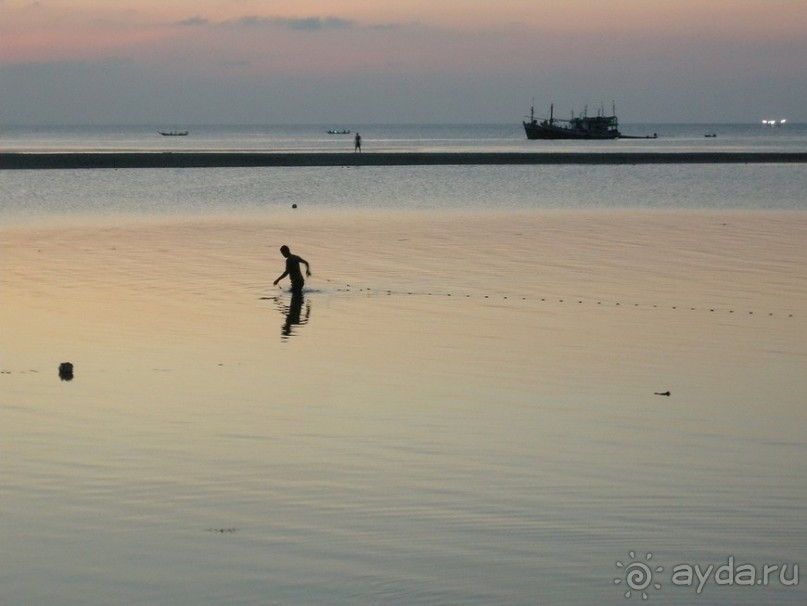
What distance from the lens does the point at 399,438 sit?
12133 mm

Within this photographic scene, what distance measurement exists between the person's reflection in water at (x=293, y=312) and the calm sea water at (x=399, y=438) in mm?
183

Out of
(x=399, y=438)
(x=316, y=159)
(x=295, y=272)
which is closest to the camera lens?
(x=399, y=438)

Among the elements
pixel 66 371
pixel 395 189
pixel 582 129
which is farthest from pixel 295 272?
pixel 582 129

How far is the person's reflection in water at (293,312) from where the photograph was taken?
62.1ft

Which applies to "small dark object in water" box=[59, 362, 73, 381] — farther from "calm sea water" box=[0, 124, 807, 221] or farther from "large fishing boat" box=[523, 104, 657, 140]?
"large fishing boat" box=[523, 104, 657, 140]

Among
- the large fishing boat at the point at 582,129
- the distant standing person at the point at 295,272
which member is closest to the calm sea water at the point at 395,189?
the distant standing person at the point at 295,272

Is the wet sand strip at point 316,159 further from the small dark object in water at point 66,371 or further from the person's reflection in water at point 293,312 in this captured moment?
the small dark object in water at point 66,371

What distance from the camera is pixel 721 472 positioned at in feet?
36.1

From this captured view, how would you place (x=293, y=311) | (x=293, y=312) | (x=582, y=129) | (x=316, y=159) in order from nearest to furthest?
(x=293, y=312), (x=293, y=311), (x=316, y=159), (x=582, y=129)

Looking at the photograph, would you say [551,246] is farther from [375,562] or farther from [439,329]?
[375,562]

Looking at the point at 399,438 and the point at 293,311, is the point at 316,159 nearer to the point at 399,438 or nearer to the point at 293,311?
the point at 293,311

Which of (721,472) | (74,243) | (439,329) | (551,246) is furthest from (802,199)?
(721,472)

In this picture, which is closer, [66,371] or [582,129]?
[66,371]

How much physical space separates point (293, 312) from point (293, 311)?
0.36ft
